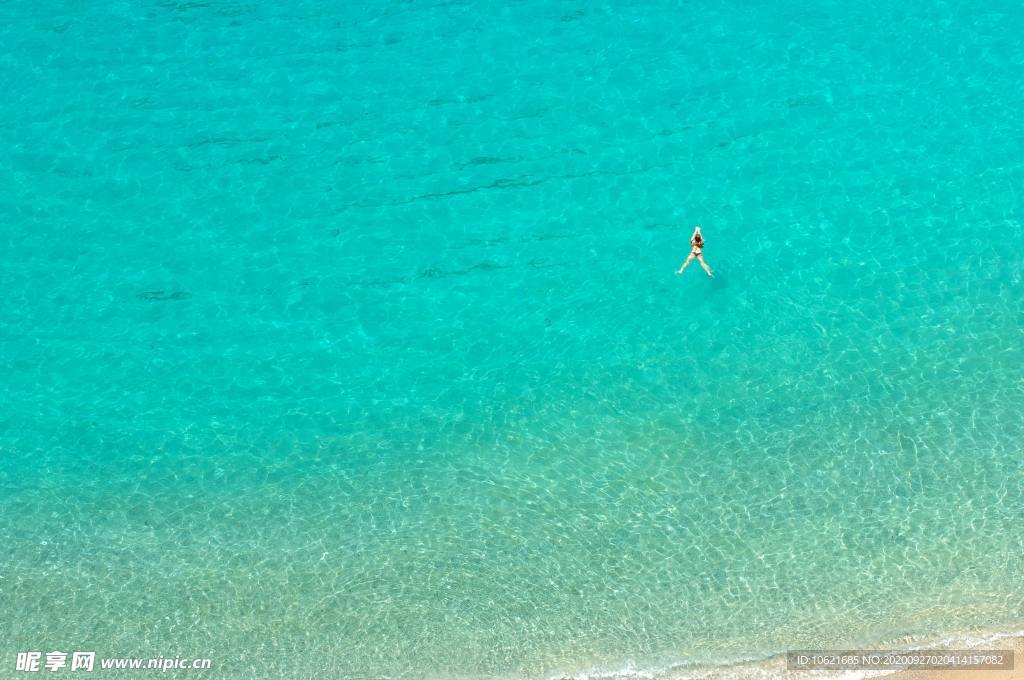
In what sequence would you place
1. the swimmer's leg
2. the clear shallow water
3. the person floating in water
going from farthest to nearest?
the swimmer's leg
the person floating in water
the clear shallow water

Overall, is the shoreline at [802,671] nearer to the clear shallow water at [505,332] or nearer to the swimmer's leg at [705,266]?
the clear shallow water at [505,332]

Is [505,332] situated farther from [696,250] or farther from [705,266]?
[705,266]

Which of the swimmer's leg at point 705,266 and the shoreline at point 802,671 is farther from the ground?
the swimmer's leg at point 705,266

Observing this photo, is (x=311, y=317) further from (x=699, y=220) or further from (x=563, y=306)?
(x=699, y=220)

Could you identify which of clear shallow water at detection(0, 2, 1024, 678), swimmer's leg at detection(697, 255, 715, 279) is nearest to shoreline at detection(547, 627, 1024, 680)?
clear shallow water at detection(0, 2, 1024, 678)

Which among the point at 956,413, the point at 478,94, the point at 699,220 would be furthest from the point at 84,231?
the point at 956,413

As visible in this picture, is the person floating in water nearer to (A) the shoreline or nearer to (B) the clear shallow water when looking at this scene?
(B) the clear shallow water

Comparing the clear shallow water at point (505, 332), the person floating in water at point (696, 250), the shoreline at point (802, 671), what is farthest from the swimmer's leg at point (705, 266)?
the shoreline at point (802, 671)

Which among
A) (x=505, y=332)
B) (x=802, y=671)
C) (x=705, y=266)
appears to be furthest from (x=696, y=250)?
(x=802, y=671)
